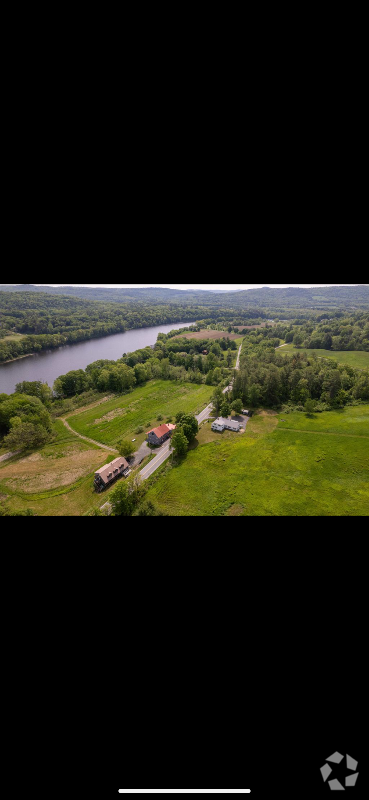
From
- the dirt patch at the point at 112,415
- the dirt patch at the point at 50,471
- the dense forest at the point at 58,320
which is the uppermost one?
the dense forest at the point at 58,320

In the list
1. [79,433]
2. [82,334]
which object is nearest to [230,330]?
[82,334]

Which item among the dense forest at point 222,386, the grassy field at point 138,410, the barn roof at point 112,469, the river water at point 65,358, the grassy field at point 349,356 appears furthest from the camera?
the river water at point 65,358

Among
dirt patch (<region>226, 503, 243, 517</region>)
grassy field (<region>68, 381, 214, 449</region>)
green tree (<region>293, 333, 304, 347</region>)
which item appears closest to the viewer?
dirt patch (<region>226, 503, 243, 517</region>)

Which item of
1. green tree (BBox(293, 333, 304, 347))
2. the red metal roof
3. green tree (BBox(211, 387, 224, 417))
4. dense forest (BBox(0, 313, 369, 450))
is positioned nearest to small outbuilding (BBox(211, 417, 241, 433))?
dense forest (BBox(0, 313, 369, 450))

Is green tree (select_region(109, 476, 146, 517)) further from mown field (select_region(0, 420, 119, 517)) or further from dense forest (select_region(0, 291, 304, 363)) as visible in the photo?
dense forest (select_region(0, 291, 304, 363))

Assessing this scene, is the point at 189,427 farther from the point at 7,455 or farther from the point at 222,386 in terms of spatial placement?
the point at 222,386

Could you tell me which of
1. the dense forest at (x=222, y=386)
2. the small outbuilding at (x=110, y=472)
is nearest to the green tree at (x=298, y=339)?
the dense forest at (x=222, y=386)

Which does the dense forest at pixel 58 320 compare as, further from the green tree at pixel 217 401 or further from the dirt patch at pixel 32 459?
the green tree at pixel 217 401
